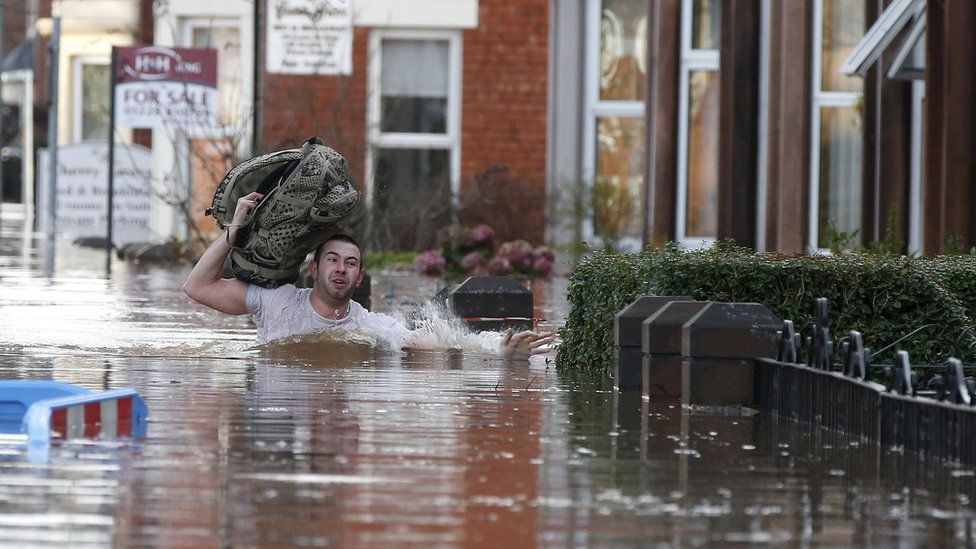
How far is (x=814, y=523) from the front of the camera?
5602 millimetres

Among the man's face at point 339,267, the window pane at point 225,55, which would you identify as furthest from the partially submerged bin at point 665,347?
the window pane at point 225,55

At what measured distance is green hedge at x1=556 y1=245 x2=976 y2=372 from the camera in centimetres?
934

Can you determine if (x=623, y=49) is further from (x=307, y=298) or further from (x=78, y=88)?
(x=78, y=88)

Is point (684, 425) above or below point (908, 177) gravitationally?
below

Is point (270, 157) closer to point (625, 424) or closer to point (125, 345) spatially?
point (125, 345)

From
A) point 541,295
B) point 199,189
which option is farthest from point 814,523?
point 199,189

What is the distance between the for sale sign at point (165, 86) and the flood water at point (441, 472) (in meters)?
14.1

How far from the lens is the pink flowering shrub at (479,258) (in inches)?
823

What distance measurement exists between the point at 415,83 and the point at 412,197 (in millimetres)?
2970

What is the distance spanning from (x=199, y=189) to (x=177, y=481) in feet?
72.2

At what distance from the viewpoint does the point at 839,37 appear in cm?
2155

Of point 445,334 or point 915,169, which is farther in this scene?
point 915,169

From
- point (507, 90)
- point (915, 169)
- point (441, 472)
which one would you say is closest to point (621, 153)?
point (507, 90)

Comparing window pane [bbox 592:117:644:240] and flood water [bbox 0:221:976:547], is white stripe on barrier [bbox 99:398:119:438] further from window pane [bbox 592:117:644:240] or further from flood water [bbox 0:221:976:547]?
window pane [bbox 592:117:644:240]
